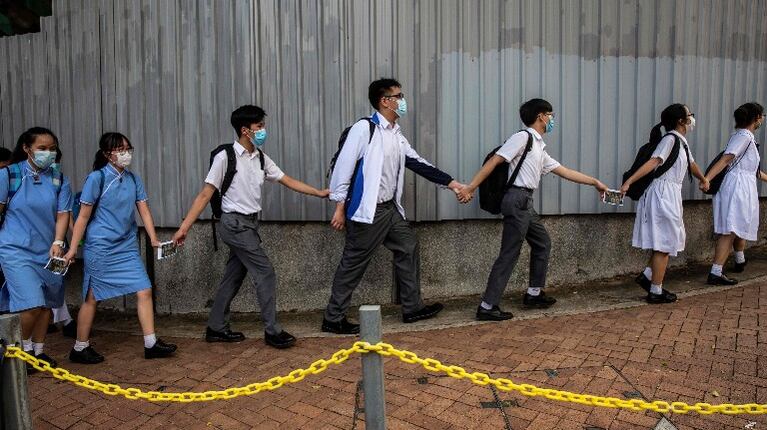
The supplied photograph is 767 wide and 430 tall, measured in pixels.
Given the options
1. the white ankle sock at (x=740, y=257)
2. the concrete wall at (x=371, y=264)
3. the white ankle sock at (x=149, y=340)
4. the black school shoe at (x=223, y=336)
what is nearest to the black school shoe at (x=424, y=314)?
the concrete wall at (x=371, y=264)

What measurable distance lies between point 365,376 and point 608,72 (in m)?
5.27

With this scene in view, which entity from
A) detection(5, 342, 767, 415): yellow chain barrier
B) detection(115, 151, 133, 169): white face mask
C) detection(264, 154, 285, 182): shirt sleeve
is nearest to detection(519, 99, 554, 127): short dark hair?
detection(264, 154, 285, 182): shirt sleeve

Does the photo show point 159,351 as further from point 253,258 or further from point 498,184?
point 498,184

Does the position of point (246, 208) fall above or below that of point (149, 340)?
above

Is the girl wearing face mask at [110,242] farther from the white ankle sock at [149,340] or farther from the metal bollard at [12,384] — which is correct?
the metal bollard at [12,384]

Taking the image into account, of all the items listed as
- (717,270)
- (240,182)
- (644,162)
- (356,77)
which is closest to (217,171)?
(240,182)

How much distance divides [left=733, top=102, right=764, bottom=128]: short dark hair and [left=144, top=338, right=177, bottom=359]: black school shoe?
5.82 metres

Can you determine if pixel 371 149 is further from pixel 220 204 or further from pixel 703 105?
pixel 703 105

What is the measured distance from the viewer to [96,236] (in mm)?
5117

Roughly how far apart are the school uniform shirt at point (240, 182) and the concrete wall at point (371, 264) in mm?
1144

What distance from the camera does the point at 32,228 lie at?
5.07 metres

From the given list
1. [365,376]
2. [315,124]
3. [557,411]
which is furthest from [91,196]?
[557,411]

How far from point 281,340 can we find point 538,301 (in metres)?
2.43

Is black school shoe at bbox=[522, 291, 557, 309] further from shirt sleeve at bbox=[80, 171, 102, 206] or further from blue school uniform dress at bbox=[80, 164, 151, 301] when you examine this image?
shirt sleeve at bbox=[80, 171, 102, 206]
